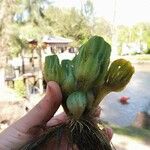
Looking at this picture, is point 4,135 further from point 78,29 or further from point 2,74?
point 78,29

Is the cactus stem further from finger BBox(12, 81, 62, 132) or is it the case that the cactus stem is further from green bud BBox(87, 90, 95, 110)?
finger BBox(12, 81, 62, 132)

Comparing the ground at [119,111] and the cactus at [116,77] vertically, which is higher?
the cactus at [116,77]

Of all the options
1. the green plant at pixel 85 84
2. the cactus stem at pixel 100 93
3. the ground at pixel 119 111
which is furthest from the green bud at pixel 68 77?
the ground at pixel 119 111

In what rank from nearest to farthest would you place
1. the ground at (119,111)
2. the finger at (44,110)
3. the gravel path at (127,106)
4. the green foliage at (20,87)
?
the finger at (44,110)
the ground at (119,111)
the gravel path at (127,106)
the green foliage at (20,87)

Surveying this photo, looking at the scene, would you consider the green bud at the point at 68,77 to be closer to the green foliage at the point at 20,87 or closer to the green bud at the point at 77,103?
the green bud at the point at 77,103

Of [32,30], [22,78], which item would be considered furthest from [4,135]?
[32,30]

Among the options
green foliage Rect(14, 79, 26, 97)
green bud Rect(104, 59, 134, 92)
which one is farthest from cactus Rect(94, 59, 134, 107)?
green foliage Rect(14, 79, 26, 97)

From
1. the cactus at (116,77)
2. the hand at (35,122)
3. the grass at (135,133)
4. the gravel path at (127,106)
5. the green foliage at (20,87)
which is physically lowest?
the gravel path at (127,106)

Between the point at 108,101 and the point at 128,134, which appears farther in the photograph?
the point at 108,101
